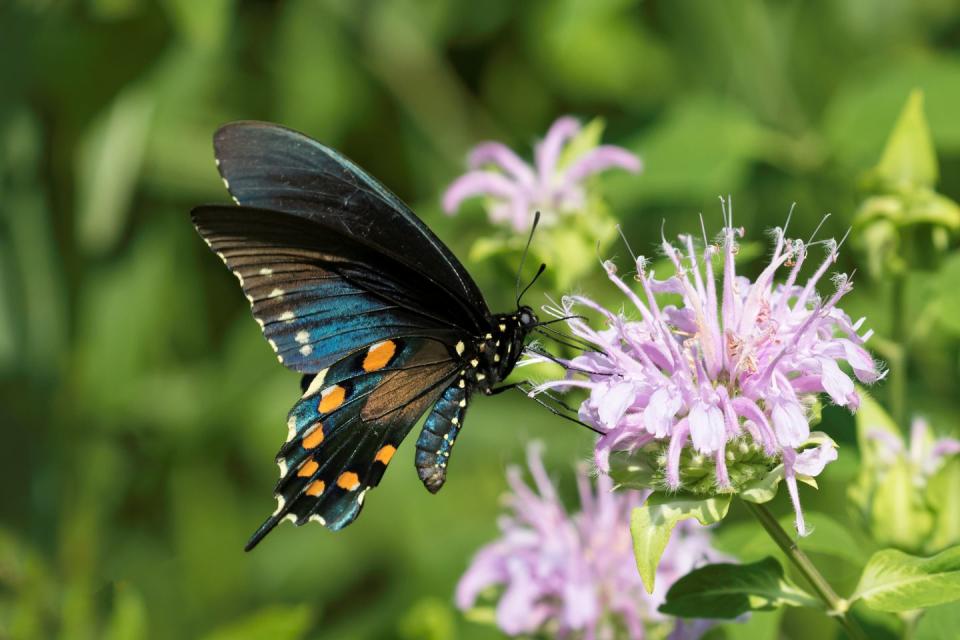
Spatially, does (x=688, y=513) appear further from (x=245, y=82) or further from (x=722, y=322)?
(x=245, y=82)

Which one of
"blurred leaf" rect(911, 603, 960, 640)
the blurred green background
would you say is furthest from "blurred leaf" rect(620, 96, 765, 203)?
"blurred leaf" rect(911, 603, 960, 640)

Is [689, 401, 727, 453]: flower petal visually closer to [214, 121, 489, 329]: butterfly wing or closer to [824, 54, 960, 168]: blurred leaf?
[214, 121, 489, 329]: butterfly wing

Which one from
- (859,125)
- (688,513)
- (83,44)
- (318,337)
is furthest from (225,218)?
(83,44)

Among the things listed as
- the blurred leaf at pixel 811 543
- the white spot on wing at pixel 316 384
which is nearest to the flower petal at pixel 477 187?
the white spot on wing at pixel 316 384

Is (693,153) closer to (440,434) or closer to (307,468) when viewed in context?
(440,434)

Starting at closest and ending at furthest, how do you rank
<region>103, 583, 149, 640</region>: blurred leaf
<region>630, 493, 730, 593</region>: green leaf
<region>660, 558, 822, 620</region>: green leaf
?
<region>630, 493, 730, 593</region>: green leaf → <region>660, 558, 822, 620</region>: green leaf → <region>103, 583, 149, 640</region>: blurred leaf

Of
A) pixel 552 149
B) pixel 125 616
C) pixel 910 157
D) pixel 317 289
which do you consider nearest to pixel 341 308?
pixel 317 289

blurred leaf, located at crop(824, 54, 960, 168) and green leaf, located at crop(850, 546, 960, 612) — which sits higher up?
blurred leaf, located at crop(824, 54, 960, 168)

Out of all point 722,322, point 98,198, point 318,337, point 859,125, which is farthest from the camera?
point 98,198
